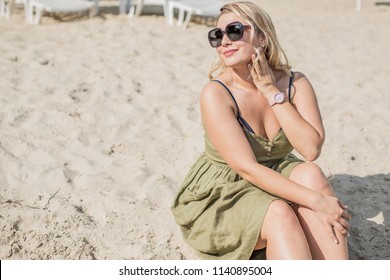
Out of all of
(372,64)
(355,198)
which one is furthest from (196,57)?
(355,198)

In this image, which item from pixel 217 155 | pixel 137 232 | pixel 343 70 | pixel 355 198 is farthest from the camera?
pixel 343 70

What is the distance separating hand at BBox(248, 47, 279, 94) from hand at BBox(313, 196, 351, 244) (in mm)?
606

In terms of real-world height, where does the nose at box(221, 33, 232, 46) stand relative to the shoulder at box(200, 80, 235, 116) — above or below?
above

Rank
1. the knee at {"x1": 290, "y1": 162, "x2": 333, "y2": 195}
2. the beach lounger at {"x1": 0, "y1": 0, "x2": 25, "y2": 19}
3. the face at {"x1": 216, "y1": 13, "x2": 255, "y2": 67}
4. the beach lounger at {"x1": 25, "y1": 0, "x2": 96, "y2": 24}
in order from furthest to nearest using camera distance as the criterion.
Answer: the beach lounger at {"x1": 0, "y1": 0, "x2": 25, "y2": 19}
the beach lounger at {"x1": 25, "y1": 0, "x2": 96, "y2": 24}
the face at {"x1": 216, "y1": 13, "x2": 255, "y2": 67}
the knee at {"x1": 290, "y1": 162, "x2": 333, "y2": 195}

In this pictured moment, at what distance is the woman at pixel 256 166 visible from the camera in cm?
219

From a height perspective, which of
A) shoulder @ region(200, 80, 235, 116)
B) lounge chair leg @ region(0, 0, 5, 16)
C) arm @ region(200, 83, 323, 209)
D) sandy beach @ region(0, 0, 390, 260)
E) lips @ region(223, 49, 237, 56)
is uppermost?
lips @ region(223, 49, 237, 56)

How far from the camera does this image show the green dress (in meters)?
2.23

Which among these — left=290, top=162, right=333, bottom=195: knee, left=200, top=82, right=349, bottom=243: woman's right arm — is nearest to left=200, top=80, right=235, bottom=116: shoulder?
left=200, top=82, right=349, bottom=243: woman's right arm

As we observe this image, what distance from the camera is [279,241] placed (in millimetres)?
2102

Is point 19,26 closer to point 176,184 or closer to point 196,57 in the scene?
point 196,57

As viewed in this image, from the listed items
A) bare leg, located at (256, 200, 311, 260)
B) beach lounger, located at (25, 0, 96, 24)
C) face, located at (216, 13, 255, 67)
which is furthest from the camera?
beach lounger, located at (25, 0, 96, 24)

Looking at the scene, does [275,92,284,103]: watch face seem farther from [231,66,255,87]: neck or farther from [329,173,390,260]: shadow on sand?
[329,173,390,260]: shadow on sand

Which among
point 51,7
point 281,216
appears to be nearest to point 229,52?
point 281,216
